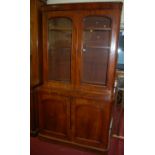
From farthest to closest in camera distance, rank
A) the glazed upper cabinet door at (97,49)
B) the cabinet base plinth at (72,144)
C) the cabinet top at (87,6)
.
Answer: the cabinet base plinth at (72,144) < the glazed upper cabinet door at (97,49) < the cabinet top at (87,6)

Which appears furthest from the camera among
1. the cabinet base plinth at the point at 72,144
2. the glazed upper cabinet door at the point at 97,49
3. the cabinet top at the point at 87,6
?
the cabinet base plinth at the point at 72,144

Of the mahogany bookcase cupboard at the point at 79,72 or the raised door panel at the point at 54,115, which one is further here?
the raised door panel at the point at 54,115

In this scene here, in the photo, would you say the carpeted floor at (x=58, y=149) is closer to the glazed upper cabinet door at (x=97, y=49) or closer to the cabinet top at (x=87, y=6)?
the glazed upper cabinet door at (x=97, y=49)

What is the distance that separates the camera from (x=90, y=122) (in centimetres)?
208

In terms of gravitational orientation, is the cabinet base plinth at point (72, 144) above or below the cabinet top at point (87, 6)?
below

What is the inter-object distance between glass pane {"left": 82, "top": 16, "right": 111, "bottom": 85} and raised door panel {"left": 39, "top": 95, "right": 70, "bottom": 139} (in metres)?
0.46

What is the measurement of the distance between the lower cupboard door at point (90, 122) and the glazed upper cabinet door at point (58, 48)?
39 cm

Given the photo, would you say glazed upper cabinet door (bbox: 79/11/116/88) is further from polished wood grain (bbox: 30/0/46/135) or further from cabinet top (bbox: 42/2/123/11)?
polished wood grain (bbox: 30/0/46/135)

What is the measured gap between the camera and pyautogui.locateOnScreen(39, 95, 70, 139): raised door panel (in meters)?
2.18

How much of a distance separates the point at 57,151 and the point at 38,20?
184 cm

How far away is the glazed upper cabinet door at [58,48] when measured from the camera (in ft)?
6.90

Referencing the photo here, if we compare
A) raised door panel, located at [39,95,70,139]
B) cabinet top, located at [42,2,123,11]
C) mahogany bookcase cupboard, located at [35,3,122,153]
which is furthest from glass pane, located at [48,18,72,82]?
raised door panel, located at [39,95,70,139]

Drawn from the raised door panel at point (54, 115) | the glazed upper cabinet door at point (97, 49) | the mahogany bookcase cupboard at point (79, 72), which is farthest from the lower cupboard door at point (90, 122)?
the glazed upper cabinet door at point (97, 49)
